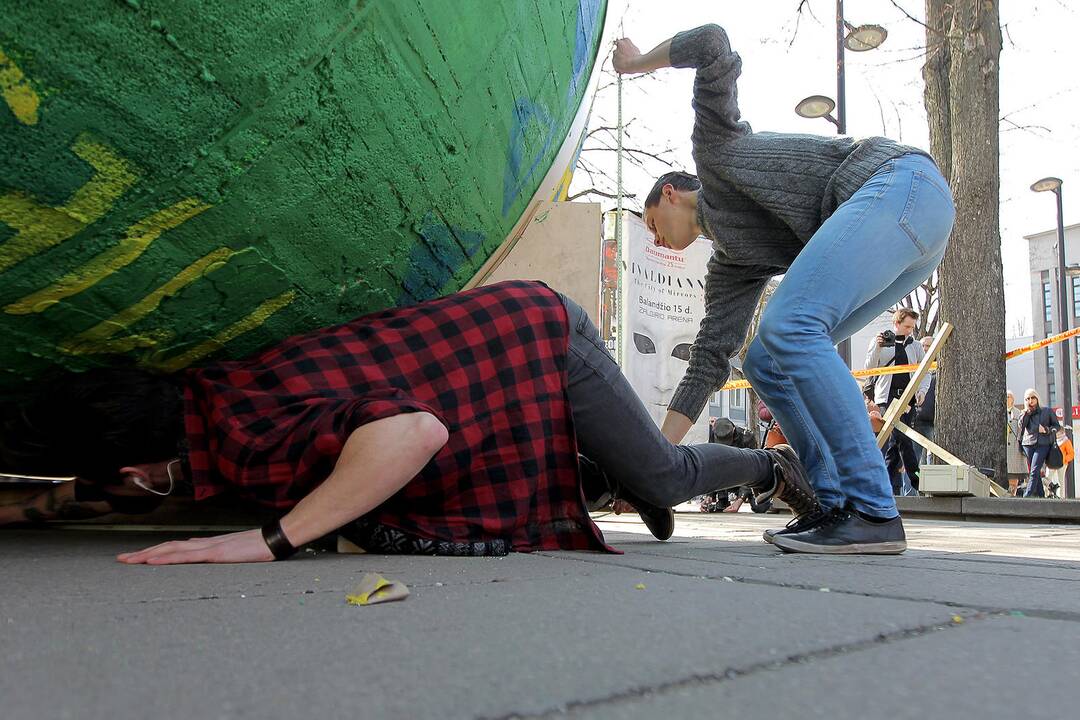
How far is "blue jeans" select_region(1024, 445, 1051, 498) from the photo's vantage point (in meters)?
10.9

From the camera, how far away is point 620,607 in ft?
3.98

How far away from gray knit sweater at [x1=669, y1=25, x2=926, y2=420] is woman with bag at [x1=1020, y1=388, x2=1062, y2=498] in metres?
10.0

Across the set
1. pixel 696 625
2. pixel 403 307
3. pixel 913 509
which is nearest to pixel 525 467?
pixel 403 307

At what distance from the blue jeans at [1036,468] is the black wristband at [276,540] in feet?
36.6

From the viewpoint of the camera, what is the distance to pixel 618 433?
239 cm

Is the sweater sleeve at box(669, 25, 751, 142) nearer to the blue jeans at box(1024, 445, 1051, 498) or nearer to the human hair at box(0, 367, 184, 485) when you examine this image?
the human hair at box(0, 367, 184, 485)

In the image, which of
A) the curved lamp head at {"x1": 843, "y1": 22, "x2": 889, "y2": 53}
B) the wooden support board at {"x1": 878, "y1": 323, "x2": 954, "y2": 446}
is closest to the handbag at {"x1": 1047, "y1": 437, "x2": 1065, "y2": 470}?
the wooden support board at {"x1": 878, "y1": 323, "x2": 954, "y2": 446}

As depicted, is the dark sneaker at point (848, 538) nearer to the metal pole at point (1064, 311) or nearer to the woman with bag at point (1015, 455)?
the woman with bag at point (1015, 455)

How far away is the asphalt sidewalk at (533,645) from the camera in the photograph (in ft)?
2.40

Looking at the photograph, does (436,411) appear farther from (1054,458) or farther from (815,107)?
(1054,458)

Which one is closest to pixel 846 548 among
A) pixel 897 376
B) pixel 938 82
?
pixel 897 376

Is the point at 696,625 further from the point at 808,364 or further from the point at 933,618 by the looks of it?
the point at 808,364

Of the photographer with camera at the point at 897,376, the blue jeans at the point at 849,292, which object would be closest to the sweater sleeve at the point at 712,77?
the blue jeans at the point at 849,292

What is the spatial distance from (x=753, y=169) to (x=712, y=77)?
29cm
